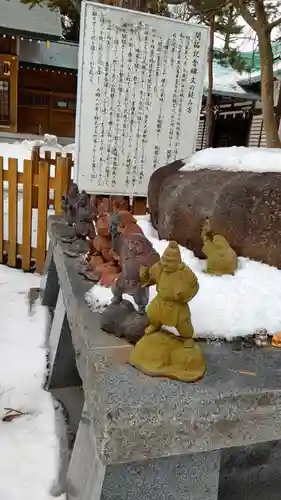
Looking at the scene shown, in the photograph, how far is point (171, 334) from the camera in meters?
1.32

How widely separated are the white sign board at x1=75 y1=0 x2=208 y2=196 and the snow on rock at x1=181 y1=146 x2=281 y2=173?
3.11ft

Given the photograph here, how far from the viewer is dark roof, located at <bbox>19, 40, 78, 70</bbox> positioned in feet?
40.5

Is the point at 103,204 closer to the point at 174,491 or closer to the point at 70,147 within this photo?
the point at 174,491

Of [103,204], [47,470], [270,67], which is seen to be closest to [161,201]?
[103,204]

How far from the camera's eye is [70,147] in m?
11.8

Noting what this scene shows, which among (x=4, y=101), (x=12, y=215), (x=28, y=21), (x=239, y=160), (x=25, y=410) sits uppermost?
(x=28, y=21)

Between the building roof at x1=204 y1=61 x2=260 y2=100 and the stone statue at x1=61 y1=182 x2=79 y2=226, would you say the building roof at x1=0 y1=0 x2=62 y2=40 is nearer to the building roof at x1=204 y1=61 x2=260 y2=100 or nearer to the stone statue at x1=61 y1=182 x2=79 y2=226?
the building roof at x1=204 y1=61 x2=260 y2=100

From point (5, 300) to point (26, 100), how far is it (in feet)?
37.0

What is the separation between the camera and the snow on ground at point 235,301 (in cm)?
155

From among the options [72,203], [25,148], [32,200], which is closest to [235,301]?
[72,203]

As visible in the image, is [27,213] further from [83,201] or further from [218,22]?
[218,22]

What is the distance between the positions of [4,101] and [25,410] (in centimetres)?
1179

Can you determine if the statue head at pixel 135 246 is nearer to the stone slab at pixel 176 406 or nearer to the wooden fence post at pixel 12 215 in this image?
the stone slab at pixel 176 406

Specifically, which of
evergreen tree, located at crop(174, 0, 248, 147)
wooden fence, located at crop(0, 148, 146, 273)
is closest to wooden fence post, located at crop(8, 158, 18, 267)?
wooden fence, located at crop(0, 148, 146, 273)
